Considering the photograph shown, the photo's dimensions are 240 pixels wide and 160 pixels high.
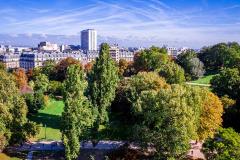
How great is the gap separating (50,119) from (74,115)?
19366 mm

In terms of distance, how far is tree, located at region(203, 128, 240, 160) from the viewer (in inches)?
1202

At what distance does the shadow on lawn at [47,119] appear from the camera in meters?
53.2

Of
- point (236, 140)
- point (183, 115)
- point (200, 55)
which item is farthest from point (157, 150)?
point (200, 55)

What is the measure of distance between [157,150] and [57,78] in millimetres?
54414

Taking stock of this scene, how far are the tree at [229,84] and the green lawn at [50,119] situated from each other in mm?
26073

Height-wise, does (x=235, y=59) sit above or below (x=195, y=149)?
above

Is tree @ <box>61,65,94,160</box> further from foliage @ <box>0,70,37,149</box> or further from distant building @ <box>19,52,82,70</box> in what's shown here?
distant building @ <box>19,52,82,70</box>

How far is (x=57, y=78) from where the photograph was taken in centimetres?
8669

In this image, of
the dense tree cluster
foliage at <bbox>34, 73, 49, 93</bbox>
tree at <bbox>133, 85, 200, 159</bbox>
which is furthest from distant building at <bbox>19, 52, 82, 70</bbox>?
tree at <bbox>133, 85, 200, 159</bbox>

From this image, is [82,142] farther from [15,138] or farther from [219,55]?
[219,55]

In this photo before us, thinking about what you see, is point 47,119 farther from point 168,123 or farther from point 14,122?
point 168,123

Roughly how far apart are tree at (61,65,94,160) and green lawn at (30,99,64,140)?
9.89 meters

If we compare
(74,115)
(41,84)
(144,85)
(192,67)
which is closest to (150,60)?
(192,67)

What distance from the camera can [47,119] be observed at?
5578cm
